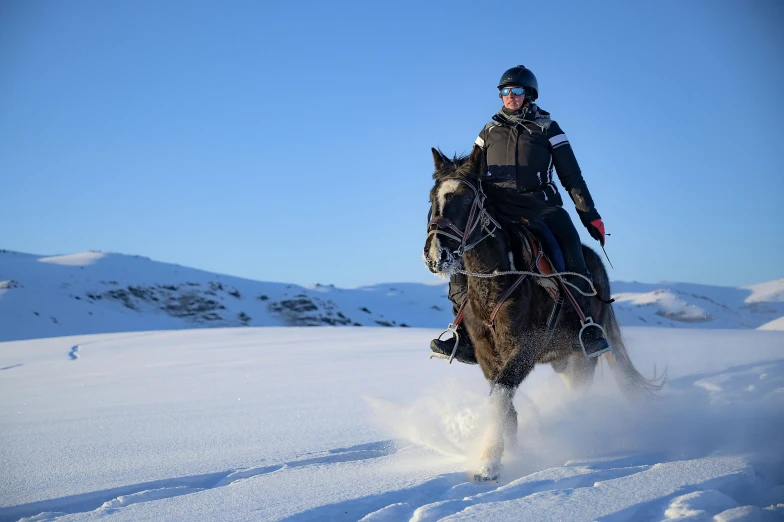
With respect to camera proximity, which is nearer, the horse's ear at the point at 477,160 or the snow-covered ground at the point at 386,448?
the snow-covered ground at the point at 386,448

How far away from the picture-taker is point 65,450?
17.6 feet

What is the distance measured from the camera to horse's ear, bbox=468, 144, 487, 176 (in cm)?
510

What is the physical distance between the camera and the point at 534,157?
226 inches

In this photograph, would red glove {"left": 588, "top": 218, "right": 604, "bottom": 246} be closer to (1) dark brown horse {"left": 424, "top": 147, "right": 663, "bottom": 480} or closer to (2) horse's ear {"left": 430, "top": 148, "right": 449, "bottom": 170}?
(1) dark brown horse {"left": 424, "top": 147, "right": 663, "bottom": 480}

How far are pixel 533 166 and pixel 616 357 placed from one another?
7.28ft

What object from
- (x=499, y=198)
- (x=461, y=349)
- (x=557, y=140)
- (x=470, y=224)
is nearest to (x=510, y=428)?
(x=461, y=349)

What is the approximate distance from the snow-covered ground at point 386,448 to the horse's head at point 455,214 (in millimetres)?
1509

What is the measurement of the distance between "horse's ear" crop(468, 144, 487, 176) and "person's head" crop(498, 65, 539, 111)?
3.30ft

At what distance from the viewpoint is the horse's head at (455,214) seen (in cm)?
459

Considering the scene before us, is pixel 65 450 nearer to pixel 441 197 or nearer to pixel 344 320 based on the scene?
pixel 441 197

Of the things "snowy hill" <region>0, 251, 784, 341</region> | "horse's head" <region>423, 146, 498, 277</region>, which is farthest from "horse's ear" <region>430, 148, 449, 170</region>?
"snowy hill" <region>0, 251, 784, 341</region>

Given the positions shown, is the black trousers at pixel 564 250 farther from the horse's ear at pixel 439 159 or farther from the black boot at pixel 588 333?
the horse's ear at pixel 439 159

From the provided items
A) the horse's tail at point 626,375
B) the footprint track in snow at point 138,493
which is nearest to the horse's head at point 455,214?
the footprint track in snow at point 138,493

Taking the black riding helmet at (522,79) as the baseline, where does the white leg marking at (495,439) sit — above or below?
below
